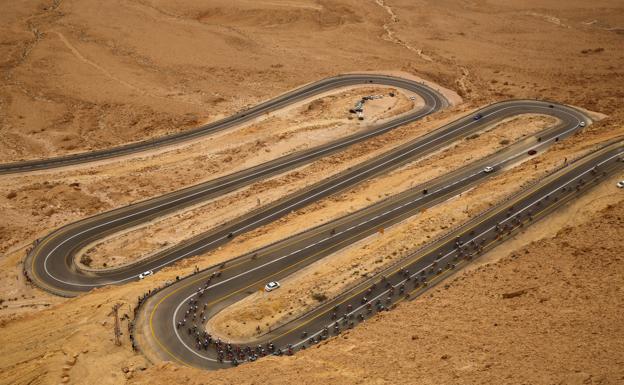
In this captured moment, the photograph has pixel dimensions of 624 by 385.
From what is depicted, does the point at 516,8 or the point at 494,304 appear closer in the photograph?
the point at 494,304

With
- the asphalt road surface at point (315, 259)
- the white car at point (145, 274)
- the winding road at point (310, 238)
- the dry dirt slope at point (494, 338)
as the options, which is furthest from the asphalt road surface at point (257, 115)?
the dry dirt slope at point (494, 338)

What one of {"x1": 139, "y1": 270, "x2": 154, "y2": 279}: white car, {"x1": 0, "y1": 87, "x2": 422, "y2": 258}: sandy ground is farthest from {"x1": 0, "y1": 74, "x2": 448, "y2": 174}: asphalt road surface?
{"x1": 139, "y1": 270, "x2": 154, "y2": 279}: white car

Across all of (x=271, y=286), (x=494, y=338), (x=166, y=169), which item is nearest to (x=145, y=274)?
(x=271, y=286)

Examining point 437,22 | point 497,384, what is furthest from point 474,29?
point 497,384

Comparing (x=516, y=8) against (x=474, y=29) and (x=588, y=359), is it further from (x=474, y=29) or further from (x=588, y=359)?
(x=588, y=359)

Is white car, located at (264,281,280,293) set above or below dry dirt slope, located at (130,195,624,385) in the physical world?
below

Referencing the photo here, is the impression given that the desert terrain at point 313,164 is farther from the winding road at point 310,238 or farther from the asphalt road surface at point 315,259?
the winding road at point 310,238

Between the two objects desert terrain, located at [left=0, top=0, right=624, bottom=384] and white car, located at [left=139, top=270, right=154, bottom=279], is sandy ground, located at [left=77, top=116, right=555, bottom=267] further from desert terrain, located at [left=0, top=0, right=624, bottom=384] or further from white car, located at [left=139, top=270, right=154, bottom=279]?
white car, located at [left=139, top=270, right=154, bottom=279]
